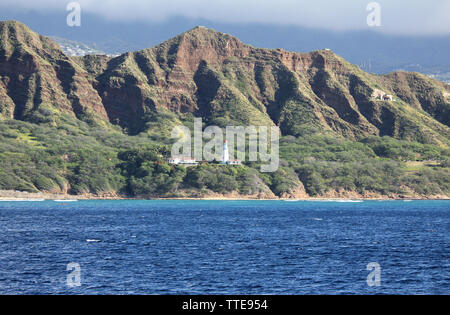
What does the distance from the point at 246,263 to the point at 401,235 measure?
46.5m

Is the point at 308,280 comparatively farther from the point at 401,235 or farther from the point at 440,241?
the point at 401,235

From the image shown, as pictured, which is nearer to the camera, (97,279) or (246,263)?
(97,279)

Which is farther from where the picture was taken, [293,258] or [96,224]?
[96,224]

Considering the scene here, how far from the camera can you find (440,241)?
107 metres

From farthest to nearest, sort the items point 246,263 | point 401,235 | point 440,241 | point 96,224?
point 96,224
point 401,235
point 440,241
point 246,263

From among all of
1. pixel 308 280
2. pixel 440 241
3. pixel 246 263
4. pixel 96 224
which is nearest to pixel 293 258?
pixel 246 263

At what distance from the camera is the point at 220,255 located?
8688 cm

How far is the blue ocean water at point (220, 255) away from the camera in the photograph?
216 feet

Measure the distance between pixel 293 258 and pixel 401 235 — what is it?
39.5m

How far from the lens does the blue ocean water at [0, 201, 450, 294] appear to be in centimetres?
6588
